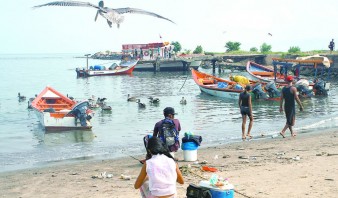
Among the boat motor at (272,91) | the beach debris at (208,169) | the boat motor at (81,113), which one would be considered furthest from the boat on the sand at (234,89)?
the beach debris at (208,169)

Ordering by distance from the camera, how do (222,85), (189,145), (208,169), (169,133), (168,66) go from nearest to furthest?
(169,133), (208,169), (189,145), (222,85), (168,66)

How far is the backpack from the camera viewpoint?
9117 millimetres

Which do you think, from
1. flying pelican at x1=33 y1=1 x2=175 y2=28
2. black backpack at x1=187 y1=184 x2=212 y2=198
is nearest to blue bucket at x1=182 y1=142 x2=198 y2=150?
flying pelican at x1=33 y1=1 x2=175 y2=28

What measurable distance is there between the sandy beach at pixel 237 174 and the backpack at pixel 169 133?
2.10 feet

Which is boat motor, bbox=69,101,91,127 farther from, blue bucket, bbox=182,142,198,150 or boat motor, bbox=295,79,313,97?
boat motor, bbox=295,79,313,97

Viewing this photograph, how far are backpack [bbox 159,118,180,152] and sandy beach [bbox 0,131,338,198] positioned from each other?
64 cm

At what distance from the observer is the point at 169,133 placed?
923 centimetres

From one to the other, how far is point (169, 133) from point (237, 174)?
4.92 feet

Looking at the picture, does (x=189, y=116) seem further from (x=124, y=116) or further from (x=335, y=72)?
(x=335, y=72)

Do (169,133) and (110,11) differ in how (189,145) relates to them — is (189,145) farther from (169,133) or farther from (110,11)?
(110,11)

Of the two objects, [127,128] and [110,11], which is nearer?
[110,11]

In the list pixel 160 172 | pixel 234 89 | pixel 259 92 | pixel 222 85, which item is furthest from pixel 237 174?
pixel 222 85

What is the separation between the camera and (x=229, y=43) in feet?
320

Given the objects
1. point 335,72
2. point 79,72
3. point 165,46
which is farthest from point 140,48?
point 335,72
